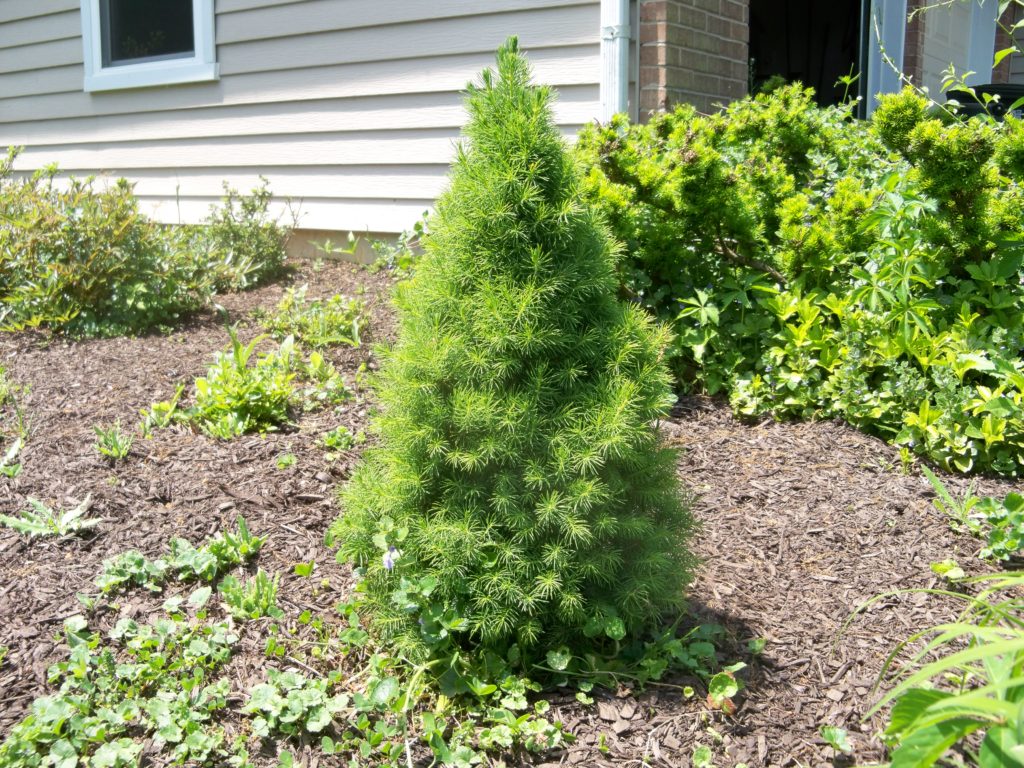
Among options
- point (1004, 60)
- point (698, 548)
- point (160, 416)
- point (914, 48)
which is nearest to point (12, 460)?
point (160, 416)

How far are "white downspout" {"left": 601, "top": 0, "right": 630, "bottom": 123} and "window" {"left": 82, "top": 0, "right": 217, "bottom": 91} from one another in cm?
353

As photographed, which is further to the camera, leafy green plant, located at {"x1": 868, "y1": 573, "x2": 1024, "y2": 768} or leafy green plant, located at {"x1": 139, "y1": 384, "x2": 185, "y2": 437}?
leafy green plant, located at {"x1": 139, "y1": 384, "x2": 185, "y2": 437}

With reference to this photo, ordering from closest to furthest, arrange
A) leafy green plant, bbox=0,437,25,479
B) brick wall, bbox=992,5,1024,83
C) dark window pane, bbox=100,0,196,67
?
1. leafy green plant, bbox=0,437,25,479
2. dark window pane, bbox=100,0,196,67
3. brick wall, bbox=992,5,1024,83

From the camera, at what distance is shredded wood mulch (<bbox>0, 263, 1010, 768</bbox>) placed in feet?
7.02

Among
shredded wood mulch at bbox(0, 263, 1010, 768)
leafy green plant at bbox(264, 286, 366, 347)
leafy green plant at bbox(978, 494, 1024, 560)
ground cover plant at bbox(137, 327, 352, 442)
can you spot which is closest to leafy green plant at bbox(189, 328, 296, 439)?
ground cover plant at bbox(137, 327, 352, 442)

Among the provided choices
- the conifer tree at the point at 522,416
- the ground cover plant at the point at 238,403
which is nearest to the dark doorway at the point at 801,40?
the ground cover plant at the point at 238,403

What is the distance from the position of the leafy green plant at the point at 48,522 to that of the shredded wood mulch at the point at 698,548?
0.04 meters

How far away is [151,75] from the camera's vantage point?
7473 millimetres

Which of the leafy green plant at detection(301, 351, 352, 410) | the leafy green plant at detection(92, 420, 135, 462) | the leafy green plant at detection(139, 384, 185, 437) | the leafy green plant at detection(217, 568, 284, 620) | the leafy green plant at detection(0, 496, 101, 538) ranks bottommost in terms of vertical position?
the leafy green plant at detection(217, 568, 284, 620)

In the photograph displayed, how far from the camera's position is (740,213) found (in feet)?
12.4

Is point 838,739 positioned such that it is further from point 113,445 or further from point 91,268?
point 91,268

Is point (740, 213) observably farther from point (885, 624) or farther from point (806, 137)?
point (885, 624)

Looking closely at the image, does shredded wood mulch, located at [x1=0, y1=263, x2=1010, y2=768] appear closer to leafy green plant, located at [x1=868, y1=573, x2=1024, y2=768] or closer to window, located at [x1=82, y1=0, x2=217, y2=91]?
leafy green plant, located at [x1=868, y1=573, x2=1024, y2=768]

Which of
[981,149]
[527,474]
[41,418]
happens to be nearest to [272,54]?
[41,418]
